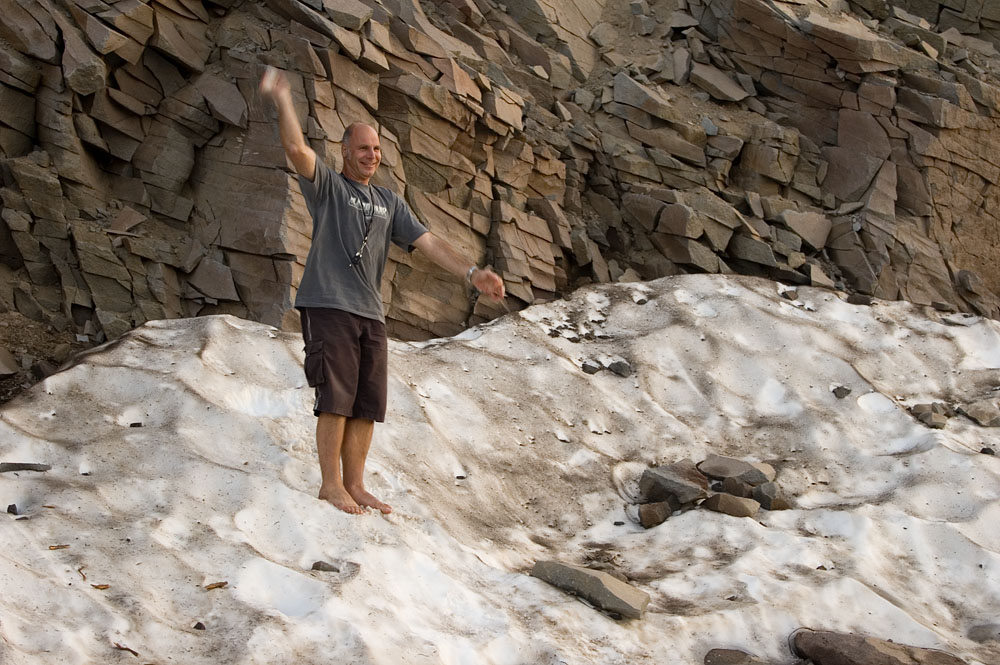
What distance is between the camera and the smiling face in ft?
18.3

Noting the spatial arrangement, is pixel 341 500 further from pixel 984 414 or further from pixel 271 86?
pixel 984 414

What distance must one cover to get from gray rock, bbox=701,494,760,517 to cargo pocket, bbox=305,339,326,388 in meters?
2.84

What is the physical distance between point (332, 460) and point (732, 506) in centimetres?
273

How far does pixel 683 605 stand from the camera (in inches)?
213

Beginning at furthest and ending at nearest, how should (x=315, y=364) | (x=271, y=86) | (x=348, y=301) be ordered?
(x=348, y=301)
(x=315, y=364)
(x=271, y=86)

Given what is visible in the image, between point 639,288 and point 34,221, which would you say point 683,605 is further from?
point 34,221

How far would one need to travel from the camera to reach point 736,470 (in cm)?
726

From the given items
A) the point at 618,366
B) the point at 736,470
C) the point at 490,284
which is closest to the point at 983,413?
the point at 736,470

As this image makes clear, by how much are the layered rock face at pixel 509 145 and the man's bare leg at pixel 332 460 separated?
2.86 m

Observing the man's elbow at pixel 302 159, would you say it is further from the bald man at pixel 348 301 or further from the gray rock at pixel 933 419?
the gray rock at pixel 933 419

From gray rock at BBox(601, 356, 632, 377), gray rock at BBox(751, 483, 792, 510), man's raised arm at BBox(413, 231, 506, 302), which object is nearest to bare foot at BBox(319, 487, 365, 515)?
man's raised arm at BBox(413, 231, 506, 302)

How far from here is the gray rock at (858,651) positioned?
485 centimetres

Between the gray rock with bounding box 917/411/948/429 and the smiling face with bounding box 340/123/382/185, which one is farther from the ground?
the smiling face with bounding box 340/123/382/185

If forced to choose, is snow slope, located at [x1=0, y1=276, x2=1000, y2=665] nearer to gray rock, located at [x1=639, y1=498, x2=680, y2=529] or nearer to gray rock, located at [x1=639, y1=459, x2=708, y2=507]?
gray rock, located at [x1=639, y1=498, x2=680, y2=529]
